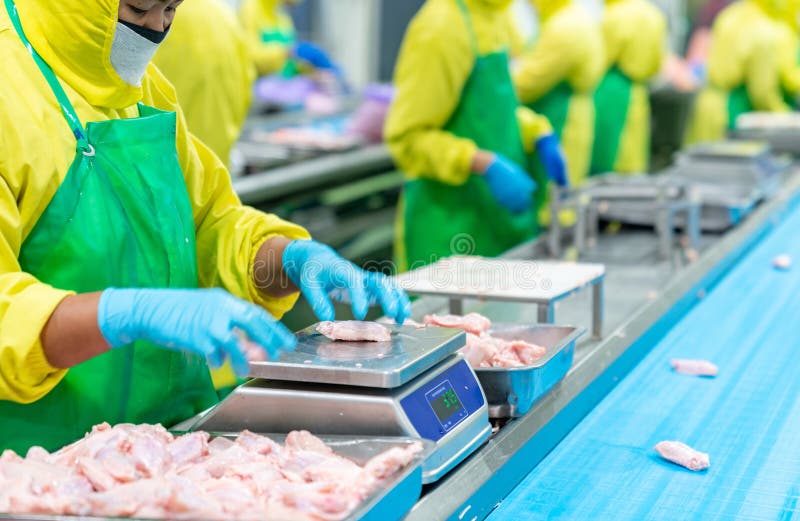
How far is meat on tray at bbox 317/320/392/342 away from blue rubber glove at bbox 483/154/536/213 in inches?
87.4

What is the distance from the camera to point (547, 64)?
5445 mm

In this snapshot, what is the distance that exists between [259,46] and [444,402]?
712 cm

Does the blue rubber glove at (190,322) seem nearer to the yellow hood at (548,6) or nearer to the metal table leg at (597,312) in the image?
the metal table leg at (597,312)

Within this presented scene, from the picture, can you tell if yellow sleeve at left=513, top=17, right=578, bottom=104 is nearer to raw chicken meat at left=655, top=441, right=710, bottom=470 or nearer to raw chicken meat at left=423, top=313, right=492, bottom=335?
raw chicken meat at left=423, top=313, right=492, bottom=335

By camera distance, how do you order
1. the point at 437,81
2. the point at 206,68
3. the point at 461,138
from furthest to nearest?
the point at 461,138 < the point at 437,81 < the point at 206,68

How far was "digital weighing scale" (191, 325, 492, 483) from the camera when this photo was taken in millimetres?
1571

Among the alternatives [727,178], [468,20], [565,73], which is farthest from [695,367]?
[565,73]

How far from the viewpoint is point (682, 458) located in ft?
6.29

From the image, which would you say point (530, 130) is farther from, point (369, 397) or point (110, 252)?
point (369, 397)

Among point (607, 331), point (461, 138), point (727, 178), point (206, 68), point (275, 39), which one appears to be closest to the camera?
point (607, 331)

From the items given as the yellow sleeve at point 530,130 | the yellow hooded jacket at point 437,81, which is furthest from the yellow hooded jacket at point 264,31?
the yellow hooded jacket at point 437,81

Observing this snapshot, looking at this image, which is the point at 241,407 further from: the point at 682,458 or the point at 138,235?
the point at 682,458

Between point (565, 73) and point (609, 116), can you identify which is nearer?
point (565, 73)

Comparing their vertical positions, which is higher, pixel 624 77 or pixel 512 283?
pixel 624 77
